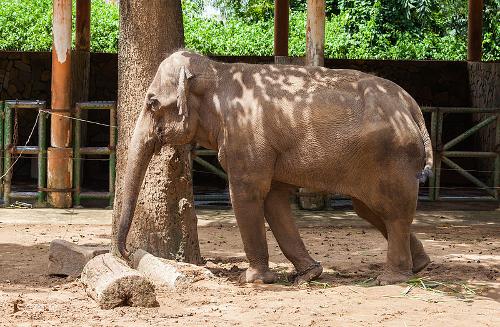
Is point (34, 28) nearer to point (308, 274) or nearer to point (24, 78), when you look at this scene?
point (24, 78)

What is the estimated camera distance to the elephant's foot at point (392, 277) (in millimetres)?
8680

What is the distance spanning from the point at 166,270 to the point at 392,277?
1.79 m

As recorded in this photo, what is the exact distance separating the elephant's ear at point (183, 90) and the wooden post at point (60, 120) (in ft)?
18.0

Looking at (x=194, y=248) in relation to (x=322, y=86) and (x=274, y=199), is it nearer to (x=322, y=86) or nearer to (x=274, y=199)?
Answer: (x=274, y=199)

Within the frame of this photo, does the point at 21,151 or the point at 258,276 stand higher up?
the point at 21,151

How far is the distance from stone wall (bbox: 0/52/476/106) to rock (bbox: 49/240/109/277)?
8.31 meters

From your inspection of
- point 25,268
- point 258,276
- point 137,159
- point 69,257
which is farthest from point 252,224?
point 25,268

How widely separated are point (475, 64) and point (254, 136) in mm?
9918

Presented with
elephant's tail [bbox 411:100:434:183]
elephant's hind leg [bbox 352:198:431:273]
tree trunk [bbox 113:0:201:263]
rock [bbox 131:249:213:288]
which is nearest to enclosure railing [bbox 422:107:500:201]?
elephant's hind leg [bbox 352:198:431:273]

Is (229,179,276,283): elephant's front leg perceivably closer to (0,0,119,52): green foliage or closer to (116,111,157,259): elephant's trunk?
(116,111,157,259): elephant's trunk

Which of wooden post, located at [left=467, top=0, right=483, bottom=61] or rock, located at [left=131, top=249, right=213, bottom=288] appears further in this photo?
wooden post, located at [left=467, top=0, right=483, bottom=61]

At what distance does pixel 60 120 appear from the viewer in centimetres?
1396

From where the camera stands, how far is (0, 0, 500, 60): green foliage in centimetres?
2320

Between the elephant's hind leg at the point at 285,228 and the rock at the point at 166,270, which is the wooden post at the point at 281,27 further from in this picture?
the rock at the point at 166,270
